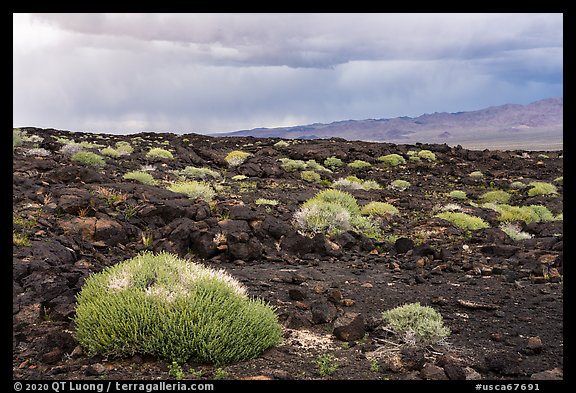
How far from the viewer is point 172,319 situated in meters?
5.21

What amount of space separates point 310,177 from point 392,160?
9689mm

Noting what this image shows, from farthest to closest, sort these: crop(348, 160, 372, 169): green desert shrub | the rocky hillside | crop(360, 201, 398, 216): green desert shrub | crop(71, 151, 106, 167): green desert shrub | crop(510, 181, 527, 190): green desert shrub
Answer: crop(348, 160, 372, 169): green desert shrub → crop(510, 181, 527, 190): green desert shrub → crop(71, 151, 106, 167): green desert shrub → crop(360, 201, 398, 216): green desert shrub → the rocky hillside

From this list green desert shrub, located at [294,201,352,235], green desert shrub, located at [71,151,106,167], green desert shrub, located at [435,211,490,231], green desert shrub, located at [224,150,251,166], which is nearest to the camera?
green desert shrub, located at [294,201,352,235]

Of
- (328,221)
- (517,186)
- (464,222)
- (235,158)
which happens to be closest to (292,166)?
(235,158)

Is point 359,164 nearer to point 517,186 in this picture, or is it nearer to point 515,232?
point 517,186

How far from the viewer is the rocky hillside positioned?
17.1 feet

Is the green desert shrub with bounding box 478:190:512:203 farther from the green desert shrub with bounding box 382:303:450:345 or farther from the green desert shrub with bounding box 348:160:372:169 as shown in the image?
the green desert shrub with bounding box 382:303:450:345

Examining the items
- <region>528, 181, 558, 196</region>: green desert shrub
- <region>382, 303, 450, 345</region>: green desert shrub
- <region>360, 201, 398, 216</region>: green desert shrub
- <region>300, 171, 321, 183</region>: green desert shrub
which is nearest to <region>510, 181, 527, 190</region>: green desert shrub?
<region>528, 181, 558, 196</region>: green desert shrub

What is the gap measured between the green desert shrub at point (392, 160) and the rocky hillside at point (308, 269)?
11.1 m

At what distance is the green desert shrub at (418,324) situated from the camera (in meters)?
5.94

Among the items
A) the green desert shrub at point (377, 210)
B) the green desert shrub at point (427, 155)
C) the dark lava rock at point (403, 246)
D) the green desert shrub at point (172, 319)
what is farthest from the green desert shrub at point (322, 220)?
the green desert shrub at point (427, 155)

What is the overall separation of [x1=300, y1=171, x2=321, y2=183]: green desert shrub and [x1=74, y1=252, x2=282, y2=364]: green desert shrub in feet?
60.1
